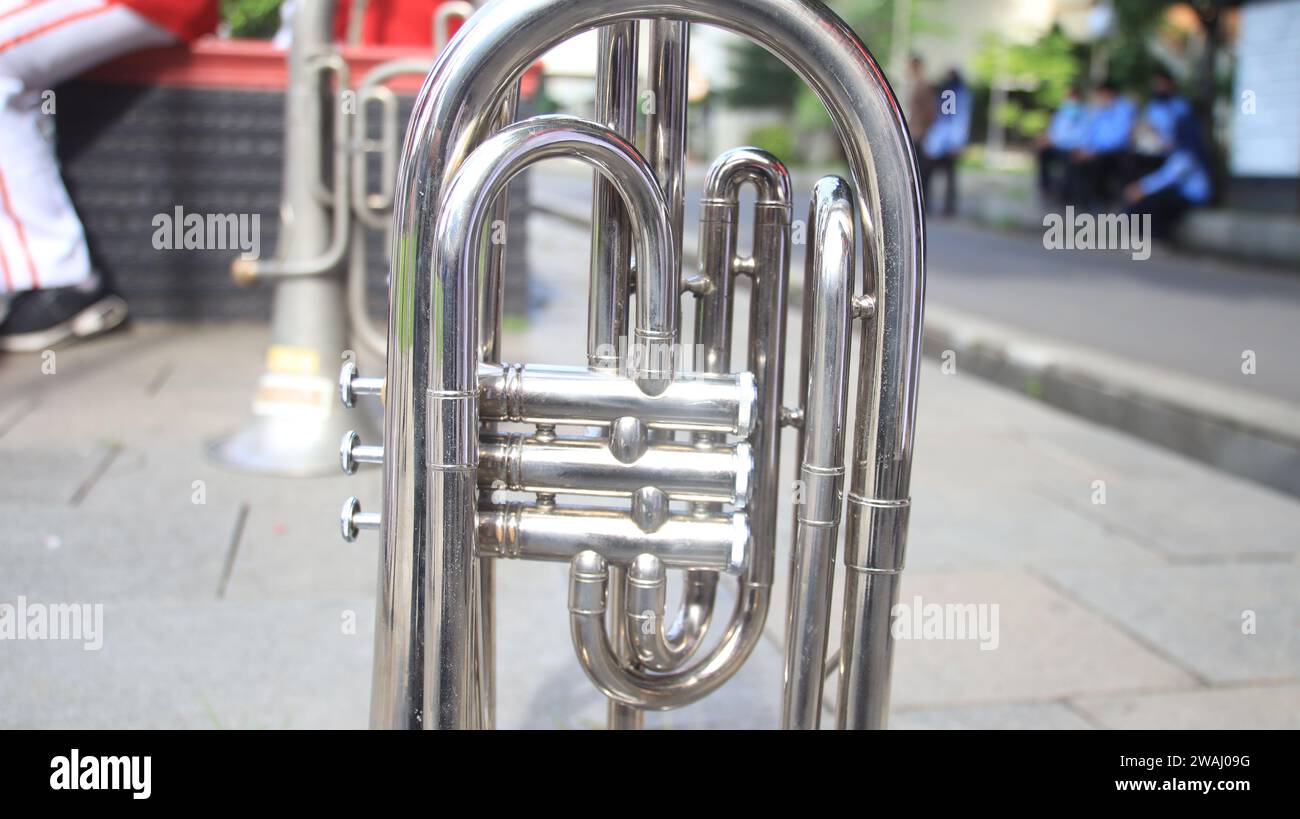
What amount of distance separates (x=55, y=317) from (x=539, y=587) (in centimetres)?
318

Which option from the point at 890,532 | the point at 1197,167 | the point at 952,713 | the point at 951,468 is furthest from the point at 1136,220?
the point at 890,532

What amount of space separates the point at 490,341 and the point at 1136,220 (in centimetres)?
1191

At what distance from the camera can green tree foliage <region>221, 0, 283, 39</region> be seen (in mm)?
7340

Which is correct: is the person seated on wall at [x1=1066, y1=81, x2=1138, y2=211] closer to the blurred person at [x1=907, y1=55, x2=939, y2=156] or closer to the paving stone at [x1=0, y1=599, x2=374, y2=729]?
the blurred person at [x1=907, y1=55, x2=939, y2=156]

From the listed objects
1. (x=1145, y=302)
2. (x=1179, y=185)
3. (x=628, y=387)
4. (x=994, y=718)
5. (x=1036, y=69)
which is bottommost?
(x=994, y=718)

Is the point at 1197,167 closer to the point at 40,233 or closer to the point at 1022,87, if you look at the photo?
the point at 40,233

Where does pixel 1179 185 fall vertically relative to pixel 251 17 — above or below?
below

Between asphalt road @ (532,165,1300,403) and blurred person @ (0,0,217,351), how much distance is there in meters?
4.70

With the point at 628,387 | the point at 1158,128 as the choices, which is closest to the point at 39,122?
the point at 628,387

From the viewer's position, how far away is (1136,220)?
39.3ft

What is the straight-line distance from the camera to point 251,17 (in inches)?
292

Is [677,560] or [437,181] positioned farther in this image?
[677,560]

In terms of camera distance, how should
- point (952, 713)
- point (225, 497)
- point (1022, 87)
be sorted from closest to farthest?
point (952, 713) → point (225, 497) → point (1022, 87)

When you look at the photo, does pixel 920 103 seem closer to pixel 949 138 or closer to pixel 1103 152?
pixel 949 138
